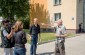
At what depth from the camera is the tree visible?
3922cm

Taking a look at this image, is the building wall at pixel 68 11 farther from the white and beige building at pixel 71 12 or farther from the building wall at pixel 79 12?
the building wall at pixel 79 12

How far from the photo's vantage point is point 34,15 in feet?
125

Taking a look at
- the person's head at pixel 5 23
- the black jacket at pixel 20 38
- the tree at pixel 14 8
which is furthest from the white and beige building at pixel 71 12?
the black jacket at pixel 20 38

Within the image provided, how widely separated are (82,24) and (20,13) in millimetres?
10922

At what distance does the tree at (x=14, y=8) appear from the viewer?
39219 millimetres

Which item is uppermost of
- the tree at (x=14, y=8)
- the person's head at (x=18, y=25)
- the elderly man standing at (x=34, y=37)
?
the tree at (x=14, y=8)

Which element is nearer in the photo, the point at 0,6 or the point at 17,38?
the point at 17,38

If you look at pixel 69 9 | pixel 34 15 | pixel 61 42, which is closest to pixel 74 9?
pixel 69 9

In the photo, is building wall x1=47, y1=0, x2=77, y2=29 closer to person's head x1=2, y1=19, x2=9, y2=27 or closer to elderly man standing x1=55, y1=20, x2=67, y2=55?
elderly man standing x1=55, y1=20, x2=67, y2=55

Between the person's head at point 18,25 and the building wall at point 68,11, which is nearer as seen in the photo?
the person's head at point 18,25

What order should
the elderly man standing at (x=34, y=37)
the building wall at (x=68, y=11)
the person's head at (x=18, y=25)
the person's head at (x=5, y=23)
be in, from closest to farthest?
the person's head at (x=18, y=25) < the person's head at (x=5, y=23) < the elderly man standing at (x=34, y=37) < the building wall at (x=68, y=11)

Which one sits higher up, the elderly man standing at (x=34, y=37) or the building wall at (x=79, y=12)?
the building wall at (x=79, y=12)

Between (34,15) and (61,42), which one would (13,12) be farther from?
(61,42)

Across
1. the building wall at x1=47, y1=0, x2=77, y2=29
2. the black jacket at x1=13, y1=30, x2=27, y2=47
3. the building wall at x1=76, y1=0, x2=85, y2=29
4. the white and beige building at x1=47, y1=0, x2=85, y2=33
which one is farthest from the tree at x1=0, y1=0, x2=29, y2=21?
the black jacket at x1=13, y1=30, x2=27, y2=47
